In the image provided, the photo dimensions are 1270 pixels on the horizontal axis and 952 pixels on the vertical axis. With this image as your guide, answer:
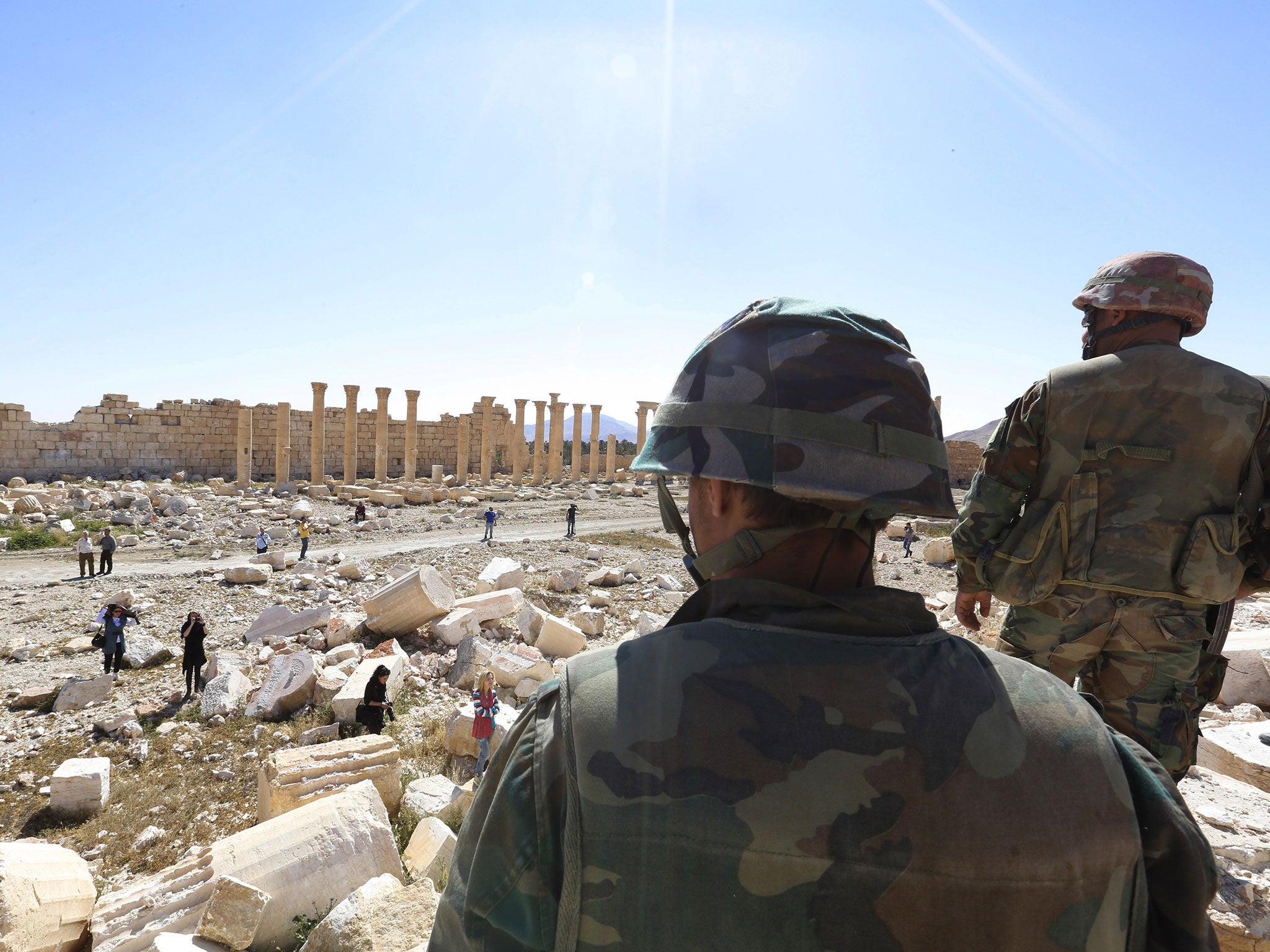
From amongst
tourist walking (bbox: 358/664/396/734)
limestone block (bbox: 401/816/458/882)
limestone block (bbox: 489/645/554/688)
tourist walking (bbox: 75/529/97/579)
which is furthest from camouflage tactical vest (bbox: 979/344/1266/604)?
tourist walking (bbox: 75/529/97/579)

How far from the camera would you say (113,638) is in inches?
313

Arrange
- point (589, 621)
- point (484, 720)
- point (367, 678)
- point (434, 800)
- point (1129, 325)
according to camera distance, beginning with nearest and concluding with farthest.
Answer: point (1129, 325), point (434, 800), point (484, 720), point (367, 678), point (589, 621)

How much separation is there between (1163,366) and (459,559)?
43.1 feet

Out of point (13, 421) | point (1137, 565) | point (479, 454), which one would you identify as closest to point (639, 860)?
point (1137, 565)

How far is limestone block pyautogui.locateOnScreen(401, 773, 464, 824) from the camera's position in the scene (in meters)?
4.61

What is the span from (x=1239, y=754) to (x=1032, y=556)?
233 centimetres

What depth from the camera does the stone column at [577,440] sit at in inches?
1419

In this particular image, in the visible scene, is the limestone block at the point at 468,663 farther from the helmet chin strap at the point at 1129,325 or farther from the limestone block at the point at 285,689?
the helmet chin strap at the point at 1129,325

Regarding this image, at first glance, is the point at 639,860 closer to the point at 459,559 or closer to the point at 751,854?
the point at 751,854

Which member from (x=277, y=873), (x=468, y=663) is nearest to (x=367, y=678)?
(x=468, y=663)

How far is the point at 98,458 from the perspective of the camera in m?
27.6

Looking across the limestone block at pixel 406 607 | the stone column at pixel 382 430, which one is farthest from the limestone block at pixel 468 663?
the stone column at pixel 382 430

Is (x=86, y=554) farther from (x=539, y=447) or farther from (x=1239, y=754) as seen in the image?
(x=539, y=447)

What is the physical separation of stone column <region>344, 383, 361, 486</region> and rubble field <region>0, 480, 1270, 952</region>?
13.5 meters
